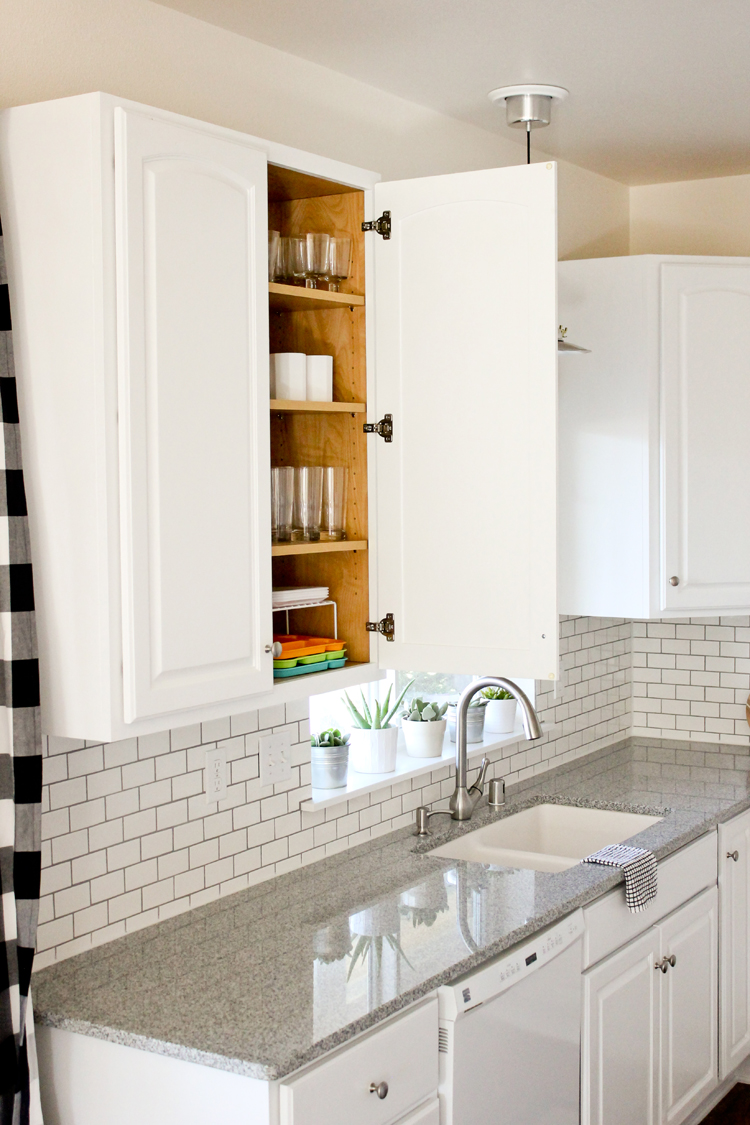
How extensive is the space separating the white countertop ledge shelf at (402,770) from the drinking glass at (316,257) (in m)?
1.17

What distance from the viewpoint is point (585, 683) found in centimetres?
397

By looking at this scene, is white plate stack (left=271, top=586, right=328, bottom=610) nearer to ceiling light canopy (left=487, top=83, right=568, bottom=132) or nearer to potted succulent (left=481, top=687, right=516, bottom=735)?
potted succulent (left=481, top=687, right=516, bottom=735)

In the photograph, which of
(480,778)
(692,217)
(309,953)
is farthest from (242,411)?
(692,217)

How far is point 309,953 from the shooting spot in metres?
2.15

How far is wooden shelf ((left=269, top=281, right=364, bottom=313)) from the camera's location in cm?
228

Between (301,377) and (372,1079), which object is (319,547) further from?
(372,1079)

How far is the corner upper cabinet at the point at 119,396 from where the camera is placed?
1816mm

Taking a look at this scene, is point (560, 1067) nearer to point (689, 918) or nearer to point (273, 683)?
point (689, 918)

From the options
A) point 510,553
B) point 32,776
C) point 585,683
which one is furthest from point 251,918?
point 585,683

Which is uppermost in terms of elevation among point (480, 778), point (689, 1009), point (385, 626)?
point (385, 626)

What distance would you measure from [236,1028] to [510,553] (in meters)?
1.13

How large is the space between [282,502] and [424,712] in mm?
1011

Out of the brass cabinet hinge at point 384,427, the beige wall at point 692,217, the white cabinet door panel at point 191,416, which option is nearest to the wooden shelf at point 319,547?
the white cabinet door panel at point 191,416

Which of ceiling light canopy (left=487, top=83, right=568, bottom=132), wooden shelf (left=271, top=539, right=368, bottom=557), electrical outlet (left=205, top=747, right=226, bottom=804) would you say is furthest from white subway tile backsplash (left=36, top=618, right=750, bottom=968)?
ceiling light canopy (left=487, top=83, right=568, bottom=132)
